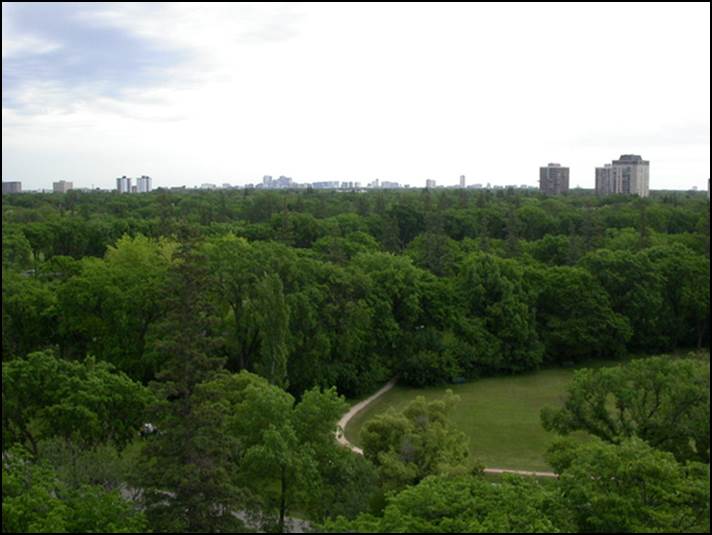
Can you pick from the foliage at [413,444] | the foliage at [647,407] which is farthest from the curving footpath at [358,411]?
the foliage at [413,444]

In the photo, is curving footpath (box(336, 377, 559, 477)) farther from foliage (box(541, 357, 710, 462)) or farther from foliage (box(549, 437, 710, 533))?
foliage (box(549, 437, 710, 533))

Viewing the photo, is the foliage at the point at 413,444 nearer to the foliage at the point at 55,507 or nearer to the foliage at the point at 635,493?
the foliage at the point at 635,493

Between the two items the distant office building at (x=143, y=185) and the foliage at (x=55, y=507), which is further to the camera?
the distant office building at (x=143, y=185)

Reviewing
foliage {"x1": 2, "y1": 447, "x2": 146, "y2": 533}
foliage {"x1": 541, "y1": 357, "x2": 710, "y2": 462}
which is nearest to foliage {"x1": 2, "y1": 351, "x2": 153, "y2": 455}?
foliage {"x1": 2, "y1": 447, "x2": 146, "y2": 533}

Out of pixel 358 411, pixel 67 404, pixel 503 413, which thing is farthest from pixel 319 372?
pixel 67 404

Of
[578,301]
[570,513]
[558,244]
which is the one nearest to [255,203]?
[558,244]

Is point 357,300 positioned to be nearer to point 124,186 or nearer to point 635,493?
point 635,493
